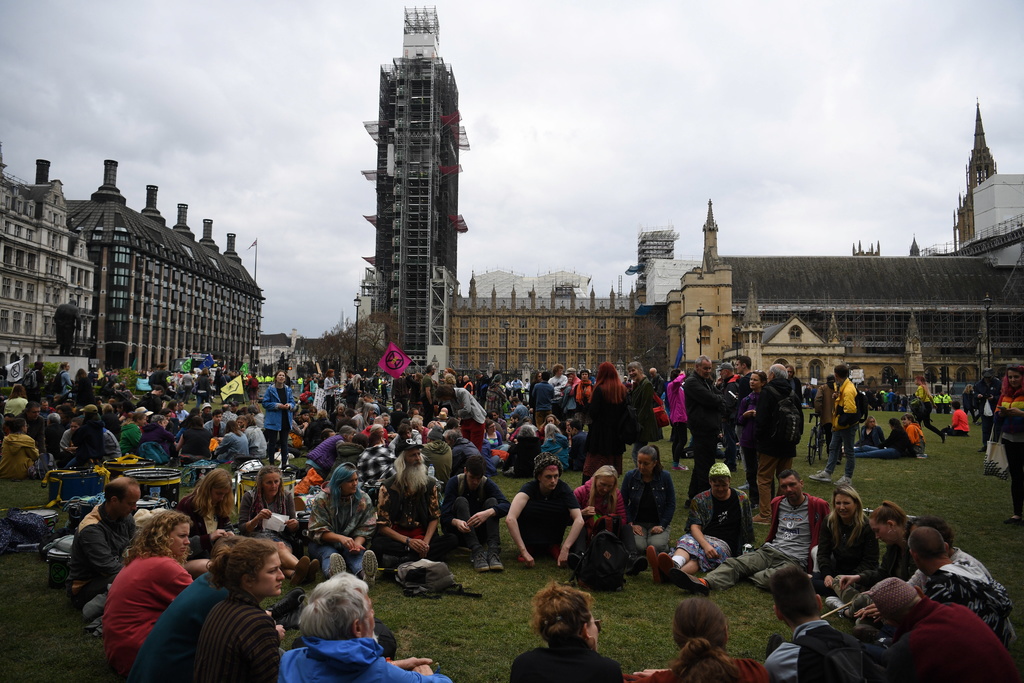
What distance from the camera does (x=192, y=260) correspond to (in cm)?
7588

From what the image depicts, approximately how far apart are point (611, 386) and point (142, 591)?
513cm

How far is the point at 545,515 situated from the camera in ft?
21.2

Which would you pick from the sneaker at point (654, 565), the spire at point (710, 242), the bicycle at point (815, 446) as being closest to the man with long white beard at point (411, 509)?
the sneaker at point (654, 565)

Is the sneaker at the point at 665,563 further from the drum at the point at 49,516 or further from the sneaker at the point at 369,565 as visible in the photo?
the drum at the point at 49,516

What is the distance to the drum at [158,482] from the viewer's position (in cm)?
735

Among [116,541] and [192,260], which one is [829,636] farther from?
[192,260]

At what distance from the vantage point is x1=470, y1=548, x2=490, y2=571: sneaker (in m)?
6.20

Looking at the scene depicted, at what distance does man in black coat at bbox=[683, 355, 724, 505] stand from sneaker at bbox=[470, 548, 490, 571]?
2878mm

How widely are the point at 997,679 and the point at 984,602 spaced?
1187 mm

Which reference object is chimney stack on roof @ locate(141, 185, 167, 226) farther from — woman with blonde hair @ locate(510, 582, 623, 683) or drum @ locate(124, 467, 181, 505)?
woman with blonde hair @ locate(510, 582, 623, 683)

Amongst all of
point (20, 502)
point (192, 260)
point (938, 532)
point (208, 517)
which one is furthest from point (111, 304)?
point (938, 532)

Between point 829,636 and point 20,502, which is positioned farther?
point 20,502

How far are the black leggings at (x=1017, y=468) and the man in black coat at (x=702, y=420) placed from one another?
3169 millimetres

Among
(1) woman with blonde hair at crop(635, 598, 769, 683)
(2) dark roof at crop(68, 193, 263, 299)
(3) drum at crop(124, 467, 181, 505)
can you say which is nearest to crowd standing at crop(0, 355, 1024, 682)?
(1) woman with blonde hair at crop(635, 598, 769, 683)
